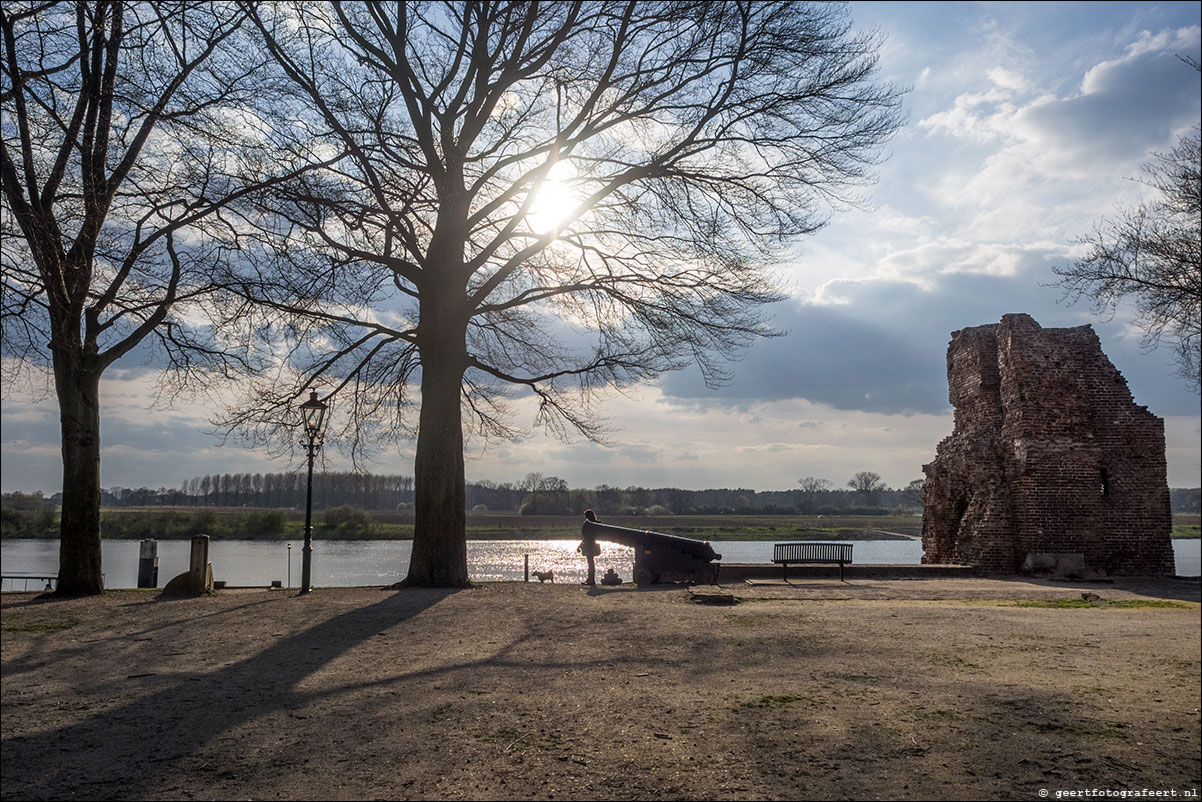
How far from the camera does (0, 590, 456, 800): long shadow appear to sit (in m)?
4.60

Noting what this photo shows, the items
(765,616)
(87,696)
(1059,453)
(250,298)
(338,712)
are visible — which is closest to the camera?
(338,712)

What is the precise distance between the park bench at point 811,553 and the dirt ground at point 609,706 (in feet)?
21.0

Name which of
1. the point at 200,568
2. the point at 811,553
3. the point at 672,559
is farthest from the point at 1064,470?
the point at 200,568

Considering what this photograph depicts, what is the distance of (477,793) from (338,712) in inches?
74.8

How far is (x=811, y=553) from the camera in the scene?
1698cm

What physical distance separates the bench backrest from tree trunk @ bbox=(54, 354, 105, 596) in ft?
41.0

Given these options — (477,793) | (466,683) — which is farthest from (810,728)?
(466,683)

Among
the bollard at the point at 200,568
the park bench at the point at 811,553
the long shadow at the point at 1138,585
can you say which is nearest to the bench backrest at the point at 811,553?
the park bench at the point at 811,553

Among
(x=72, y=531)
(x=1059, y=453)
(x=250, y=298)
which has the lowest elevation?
(x=72, y=531)

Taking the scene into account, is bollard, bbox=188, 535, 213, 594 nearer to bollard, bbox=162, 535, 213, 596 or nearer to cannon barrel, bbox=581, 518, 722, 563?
bollard, bbox=162, 535, 213, 596

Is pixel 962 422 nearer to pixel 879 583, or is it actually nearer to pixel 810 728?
pixel 879 583

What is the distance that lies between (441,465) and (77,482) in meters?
5.87

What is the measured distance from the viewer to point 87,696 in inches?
252

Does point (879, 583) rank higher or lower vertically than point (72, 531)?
lower
